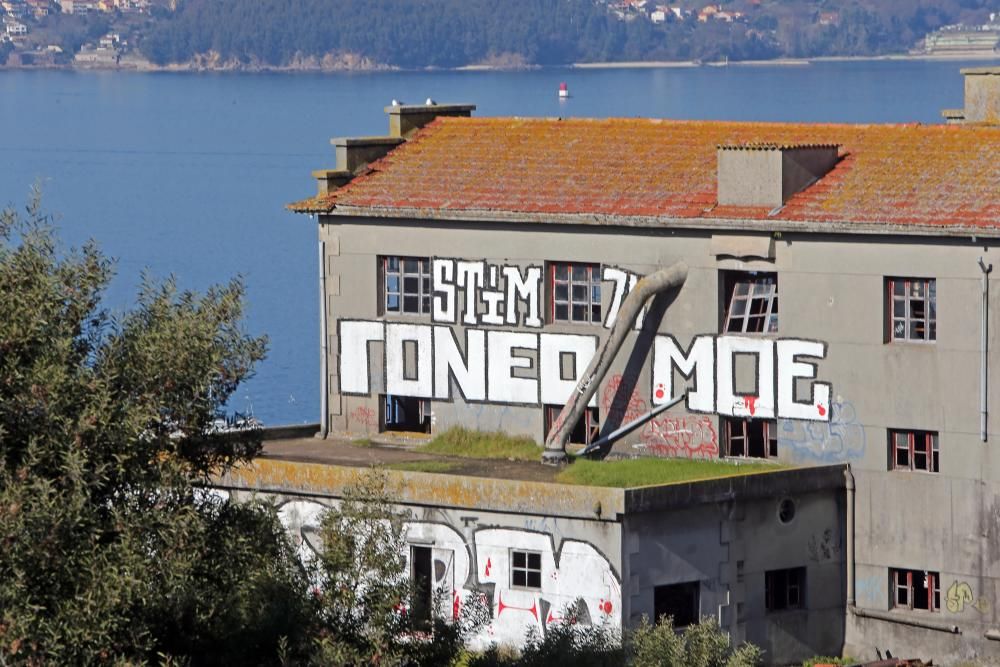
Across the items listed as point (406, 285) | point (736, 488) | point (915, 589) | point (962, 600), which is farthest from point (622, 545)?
point (406, 285)

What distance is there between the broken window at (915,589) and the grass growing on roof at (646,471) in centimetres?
266

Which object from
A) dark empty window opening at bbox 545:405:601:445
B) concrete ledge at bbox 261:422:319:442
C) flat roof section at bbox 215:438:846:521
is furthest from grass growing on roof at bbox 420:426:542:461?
concrete ledge at bbox 261:422:319:442

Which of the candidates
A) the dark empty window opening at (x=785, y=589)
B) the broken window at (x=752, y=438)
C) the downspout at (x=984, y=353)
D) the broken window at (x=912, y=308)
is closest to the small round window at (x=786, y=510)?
the dark empty window opening at (x=785, y=589)

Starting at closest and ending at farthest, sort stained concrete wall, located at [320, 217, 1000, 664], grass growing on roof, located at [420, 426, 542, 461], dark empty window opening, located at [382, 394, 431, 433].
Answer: stained concrete wall, located at [320, 217, 1000, 664]
grass growing on roof, located at [420, 426, 542, 461]
dark empty window opening, located at [382, 394, 431, 433]

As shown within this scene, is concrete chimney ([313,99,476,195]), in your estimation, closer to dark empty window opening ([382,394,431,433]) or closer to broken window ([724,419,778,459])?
dark empty window opening ([382,394,431,433])

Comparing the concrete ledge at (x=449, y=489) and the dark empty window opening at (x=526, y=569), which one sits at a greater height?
the concrete ledge at (x=449, y=489)

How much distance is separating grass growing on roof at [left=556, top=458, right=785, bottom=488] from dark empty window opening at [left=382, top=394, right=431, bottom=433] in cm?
426

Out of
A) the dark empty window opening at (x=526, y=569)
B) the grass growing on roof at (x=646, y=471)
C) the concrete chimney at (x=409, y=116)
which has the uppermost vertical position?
the concrete chimney at (x=409, y=116)

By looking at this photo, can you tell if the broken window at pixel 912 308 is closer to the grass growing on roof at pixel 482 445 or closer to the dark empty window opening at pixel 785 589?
the dark empty window opening at pixel 785 589

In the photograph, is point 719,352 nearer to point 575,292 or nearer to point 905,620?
point 575,292

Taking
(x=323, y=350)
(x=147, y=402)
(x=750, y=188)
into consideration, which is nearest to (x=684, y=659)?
(x=147, y=402)

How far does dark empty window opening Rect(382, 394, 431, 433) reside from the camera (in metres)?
46.1

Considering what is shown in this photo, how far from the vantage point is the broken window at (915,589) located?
136 feet

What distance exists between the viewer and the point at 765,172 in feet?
140
